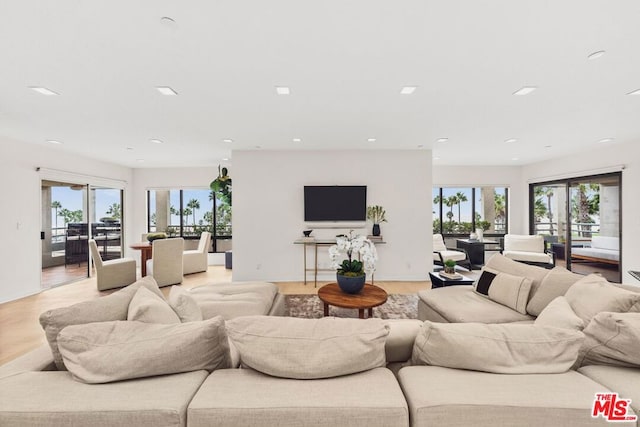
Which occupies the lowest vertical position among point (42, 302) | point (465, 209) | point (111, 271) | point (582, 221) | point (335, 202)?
point (42, 302)

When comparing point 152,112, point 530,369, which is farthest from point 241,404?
point 152,112

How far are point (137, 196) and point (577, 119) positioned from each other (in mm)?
8884

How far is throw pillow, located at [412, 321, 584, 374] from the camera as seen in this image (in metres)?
1.14

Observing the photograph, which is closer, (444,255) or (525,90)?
(525,90)

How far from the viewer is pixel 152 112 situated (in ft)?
10.9

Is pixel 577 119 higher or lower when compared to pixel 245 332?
higher

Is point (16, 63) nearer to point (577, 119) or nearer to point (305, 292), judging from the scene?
point (305, 292)

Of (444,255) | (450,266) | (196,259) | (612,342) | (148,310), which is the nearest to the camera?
(612,342)

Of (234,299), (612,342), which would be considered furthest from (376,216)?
(612,342)

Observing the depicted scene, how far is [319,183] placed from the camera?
17.8ft

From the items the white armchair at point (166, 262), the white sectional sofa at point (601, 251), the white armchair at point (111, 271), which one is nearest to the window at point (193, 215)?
the white armchair at point (166, 262)

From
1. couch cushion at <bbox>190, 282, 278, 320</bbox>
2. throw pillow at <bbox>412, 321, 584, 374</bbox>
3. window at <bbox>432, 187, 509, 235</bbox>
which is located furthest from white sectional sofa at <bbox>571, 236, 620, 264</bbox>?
couch cushion at <bbox>190, 282, 278, 320</bbox>

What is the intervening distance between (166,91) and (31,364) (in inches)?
96.0

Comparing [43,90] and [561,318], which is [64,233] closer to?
[43,90]
